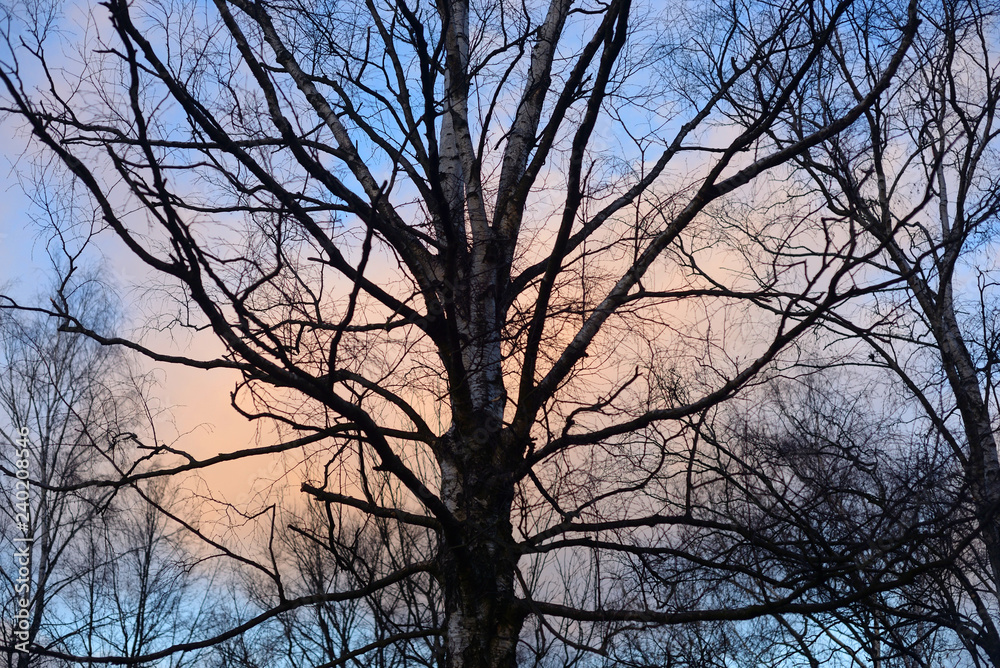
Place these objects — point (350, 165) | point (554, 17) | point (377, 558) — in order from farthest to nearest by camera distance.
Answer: point (377, 558) < point (554, 17) < point (350, 165)

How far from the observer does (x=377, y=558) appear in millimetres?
11148

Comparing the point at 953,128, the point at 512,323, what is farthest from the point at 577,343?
the point at 953,128

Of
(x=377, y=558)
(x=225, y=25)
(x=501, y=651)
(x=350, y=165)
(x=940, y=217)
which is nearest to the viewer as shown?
(x=501, y=651)

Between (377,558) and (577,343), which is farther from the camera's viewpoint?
(377,558)

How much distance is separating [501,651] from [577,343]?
153 centimetres

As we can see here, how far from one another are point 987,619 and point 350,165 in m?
6.71

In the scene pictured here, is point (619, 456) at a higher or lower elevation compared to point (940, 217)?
lower

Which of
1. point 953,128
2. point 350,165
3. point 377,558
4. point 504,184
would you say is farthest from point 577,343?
point 377,558

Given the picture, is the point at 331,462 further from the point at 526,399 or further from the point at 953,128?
the point at 953,128

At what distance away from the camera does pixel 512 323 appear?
3.74 meters

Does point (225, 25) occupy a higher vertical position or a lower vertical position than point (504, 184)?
higher

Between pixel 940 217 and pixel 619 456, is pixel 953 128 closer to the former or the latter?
pixel 940 217

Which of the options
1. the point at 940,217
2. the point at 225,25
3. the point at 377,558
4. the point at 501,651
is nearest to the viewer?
the point at 501,651

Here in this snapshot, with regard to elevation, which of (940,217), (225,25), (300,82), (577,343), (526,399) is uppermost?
(940,217)
